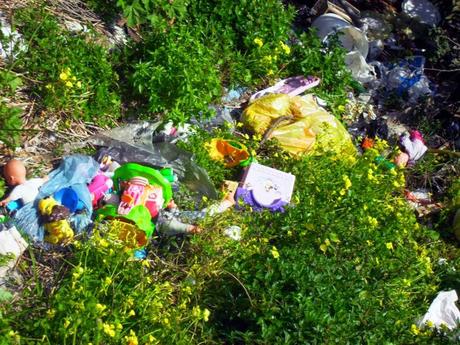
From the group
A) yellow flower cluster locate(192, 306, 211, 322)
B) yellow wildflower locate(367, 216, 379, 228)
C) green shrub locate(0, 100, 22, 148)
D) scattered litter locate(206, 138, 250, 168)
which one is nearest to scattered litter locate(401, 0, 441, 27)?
scattered litter locate(206, 138, 250, 168)

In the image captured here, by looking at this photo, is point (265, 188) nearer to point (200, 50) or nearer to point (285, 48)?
point (200, 50)

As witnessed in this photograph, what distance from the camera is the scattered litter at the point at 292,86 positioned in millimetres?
5355

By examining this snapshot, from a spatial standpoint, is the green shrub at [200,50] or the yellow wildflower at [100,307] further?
the green shrub at [200,50]

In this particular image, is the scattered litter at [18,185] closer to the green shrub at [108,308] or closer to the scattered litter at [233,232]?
the green shrub at [108,308]

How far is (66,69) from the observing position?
4410 mm

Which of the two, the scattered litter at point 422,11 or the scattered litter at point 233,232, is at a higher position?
the scattered litter at point 233,232

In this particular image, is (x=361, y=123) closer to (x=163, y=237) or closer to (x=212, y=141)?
(x=212, y=141)

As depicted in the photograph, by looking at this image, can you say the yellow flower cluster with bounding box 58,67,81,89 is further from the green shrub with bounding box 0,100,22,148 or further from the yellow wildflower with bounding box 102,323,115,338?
the yellow wildflower with bounding box 102,323,115,338

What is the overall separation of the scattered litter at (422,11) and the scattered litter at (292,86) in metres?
2.07

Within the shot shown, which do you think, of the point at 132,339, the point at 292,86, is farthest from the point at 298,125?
the point at 132,339

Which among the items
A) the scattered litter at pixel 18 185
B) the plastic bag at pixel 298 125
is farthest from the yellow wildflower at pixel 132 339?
the plastic bag at pixel 298 125

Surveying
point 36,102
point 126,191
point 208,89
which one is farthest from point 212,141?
point 36,102

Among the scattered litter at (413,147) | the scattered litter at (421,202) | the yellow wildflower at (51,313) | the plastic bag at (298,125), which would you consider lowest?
the scattered litter at (421,202)

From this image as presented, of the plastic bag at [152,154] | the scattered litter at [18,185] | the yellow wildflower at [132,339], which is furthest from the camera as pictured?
the plastic bag at [152,154]
